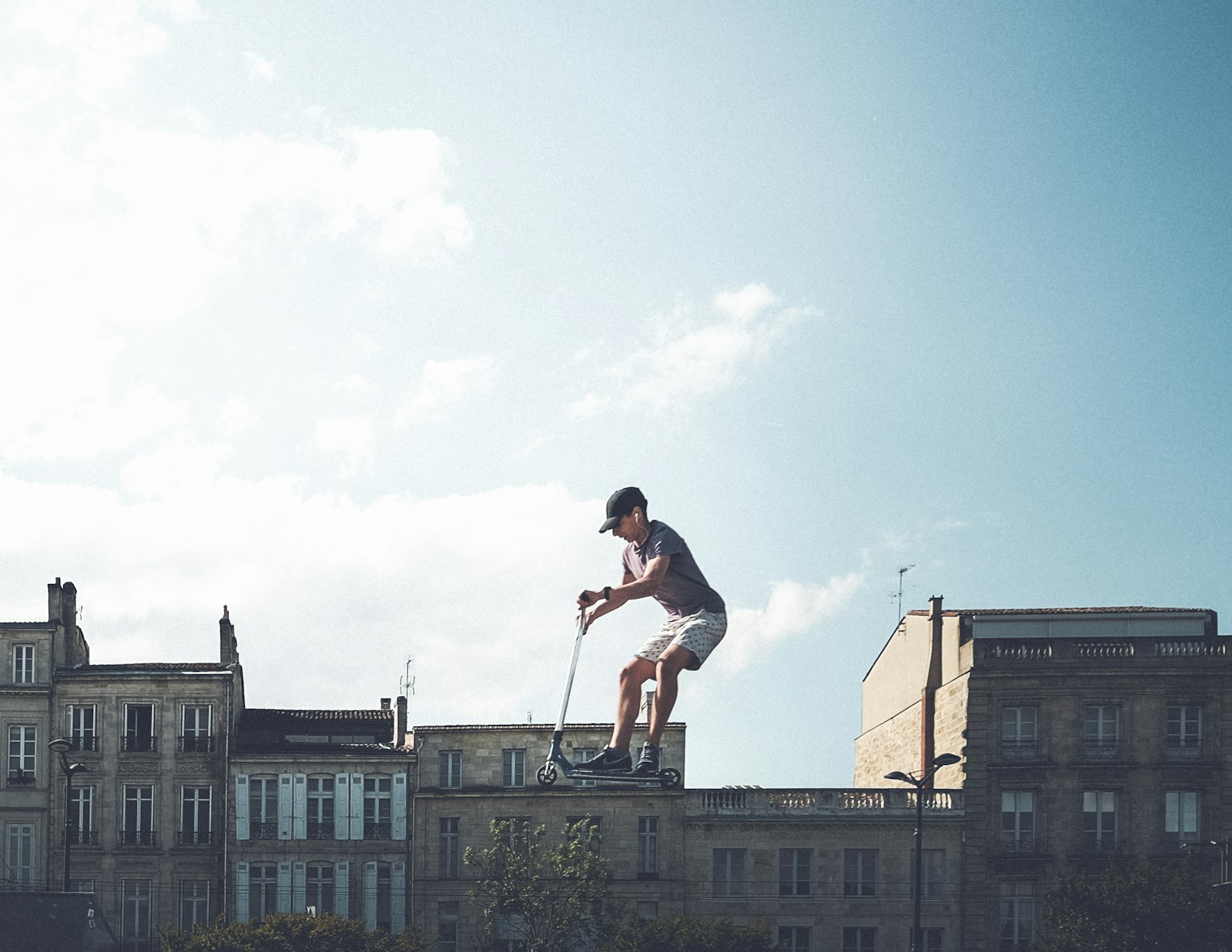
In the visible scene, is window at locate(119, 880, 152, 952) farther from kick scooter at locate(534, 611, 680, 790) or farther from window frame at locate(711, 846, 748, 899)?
kick scooter at locate(534, 611, 680, 790)

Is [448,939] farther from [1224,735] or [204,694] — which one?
[1224,735]

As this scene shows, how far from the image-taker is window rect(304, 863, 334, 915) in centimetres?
7000

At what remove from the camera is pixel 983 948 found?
6812 centimetres

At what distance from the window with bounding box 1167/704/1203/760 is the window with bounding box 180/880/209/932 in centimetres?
3659

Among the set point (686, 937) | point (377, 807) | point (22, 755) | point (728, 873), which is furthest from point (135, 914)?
point (728, 873)

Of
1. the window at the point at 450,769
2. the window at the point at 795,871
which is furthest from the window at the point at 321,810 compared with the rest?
the window at the point at 795,871

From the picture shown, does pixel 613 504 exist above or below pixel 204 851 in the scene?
above

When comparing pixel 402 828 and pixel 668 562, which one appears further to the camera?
pixel 402 828

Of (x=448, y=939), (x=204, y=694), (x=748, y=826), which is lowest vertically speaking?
(x=448, y=939)

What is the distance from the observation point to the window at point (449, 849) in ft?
230

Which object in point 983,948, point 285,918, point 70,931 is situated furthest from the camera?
point 983,948

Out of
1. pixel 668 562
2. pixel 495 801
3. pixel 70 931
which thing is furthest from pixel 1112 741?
pixel 668 562

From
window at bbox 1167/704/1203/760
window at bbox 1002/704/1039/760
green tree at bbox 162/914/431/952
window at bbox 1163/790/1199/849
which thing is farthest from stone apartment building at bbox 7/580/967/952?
window at bbox 1167/704/1203/760

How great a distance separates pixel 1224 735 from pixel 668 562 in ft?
197
